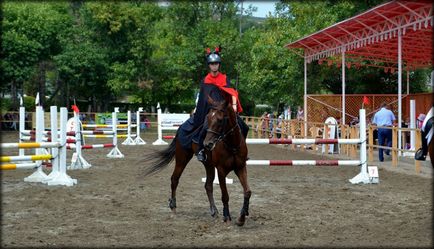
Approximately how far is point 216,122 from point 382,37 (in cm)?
1167

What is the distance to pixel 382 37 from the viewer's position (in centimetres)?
1648

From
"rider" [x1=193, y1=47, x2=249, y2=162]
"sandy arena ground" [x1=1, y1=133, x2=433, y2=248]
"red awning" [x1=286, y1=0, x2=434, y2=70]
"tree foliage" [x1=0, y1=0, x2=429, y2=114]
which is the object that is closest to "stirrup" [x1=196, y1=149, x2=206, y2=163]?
"rider" [x1=193, y1=47, x2=249, y2=162]

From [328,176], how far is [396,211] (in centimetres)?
471

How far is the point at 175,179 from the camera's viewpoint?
8008 mm

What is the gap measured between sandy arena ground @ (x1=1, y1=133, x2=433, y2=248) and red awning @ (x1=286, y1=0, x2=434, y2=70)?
15.5 ft

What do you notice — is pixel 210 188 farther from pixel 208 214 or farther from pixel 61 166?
pixel 61 166

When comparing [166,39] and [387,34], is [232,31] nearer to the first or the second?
[166,39]

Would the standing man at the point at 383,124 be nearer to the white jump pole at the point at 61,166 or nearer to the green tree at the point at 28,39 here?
the white jump pole at the point at 61,166

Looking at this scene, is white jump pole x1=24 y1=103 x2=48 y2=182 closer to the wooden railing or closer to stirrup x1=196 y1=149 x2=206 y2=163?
stirrup x1=196 y1=149 x2=206 y2=163

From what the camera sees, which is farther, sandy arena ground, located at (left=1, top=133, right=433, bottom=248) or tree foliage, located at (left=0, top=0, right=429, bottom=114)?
tree foliage, located at (left=0, top=0, right=429, bottom=114)

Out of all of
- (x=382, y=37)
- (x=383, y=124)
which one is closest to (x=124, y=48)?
(x=382, y=37)

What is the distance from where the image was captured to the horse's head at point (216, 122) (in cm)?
635

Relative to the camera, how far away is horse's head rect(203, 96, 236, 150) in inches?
250

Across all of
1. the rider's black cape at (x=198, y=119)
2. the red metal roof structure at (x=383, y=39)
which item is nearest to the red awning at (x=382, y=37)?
the red metal roof structure at (x=383, y=39)
